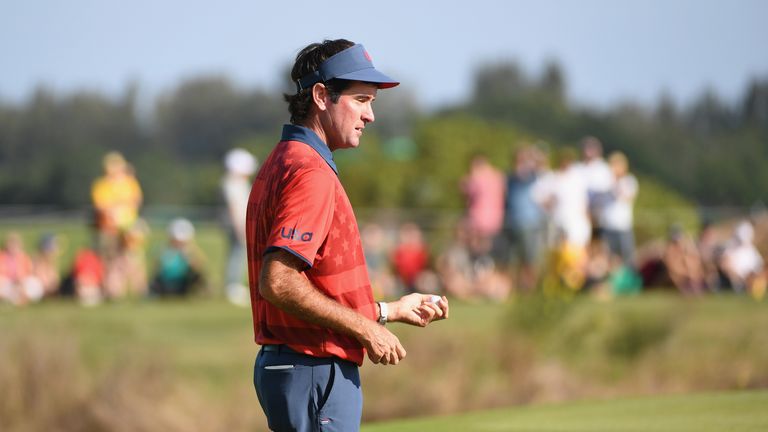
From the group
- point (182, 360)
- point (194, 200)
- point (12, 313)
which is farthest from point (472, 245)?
point (194, 200)

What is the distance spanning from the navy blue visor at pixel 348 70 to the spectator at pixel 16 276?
12.6m

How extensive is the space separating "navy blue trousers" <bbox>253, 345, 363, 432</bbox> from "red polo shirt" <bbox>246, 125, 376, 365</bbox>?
6 cm

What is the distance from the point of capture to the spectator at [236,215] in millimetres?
16438

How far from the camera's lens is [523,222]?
1712cm

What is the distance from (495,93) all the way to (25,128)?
61776 mm

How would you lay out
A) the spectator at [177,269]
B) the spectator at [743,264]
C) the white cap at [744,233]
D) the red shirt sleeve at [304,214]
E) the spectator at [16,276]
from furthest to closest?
1. the white cap at [744,233]
2. the spectator at [743,264]
3. the spectator at [177,269]
4. the spectator at [16,276]
5. the red shirt sleeve at [304,214]

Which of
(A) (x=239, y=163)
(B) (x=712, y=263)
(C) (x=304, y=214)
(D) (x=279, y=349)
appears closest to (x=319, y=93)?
(C) (x=304, y=214)

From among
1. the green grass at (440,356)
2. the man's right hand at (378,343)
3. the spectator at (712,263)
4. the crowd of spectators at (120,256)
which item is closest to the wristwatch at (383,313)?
the man's right hand at (378,343)

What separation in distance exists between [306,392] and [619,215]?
12.3 metres

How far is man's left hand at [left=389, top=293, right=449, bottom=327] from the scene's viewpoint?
5.32 meters

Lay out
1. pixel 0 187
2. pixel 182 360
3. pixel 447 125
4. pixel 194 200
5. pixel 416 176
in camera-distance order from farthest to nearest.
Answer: pixel 447 125 → pixel 416 176 → pixel 194 200 → pixel 0 187 → pixel 182 360

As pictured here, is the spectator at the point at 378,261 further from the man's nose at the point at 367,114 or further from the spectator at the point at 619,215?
the man's nose at the point at 367,114

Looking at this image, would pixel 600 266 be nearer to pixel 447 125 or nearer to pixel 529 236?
pixel 529 236

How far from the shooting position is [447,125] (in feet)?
249
